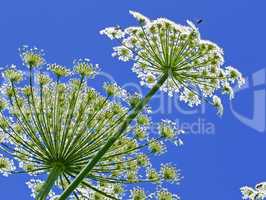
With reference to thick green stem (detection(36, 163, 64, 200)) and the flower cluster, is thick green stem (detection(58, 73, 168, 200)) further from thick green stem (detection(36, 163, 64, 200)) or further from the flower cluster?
the flower cluster

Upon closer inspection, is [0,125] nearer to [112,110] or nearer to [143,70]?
[112,110]

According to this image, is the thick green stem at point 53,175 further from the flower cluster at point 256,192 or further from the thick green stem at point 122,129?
the flower cluster at point 256,192

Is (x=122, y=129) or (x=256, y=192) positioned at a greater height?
(x=122, y=129)

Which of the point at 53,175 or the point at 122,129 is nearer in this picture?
the point at 53,175

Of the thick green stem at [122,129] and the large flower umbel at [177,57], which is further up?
the large flower umbel at [177,57]

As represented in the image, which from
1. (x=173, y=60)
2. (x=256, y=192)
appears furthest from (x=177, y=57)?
(x=256, y=192)

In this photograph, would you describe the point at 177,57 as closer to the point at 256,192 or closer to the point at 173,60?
the point at 173,60

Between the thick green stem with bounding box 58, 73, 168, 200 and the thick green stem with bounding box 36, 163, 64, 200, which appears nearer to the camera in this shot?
the thick green stem with bounding box 58, 73, 168, 200
